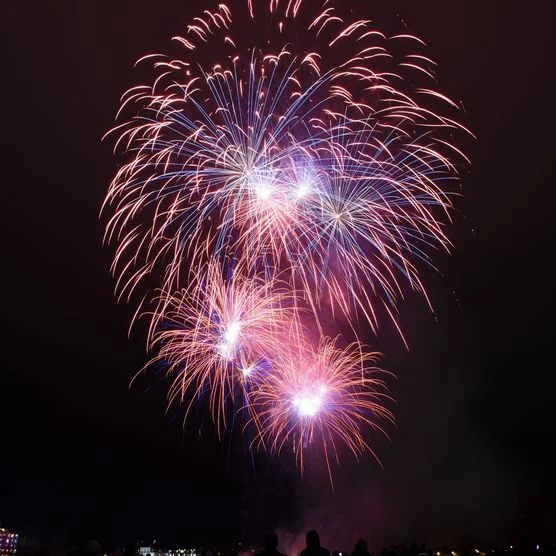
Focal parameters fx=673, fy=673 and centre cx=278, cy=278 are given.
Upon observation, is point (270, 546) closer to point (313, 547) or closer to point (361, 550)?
point (313, 547)

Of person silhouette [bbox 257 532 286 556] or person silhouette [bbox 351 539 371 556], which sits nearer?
person silhouette [bbox 257 532 286 556]

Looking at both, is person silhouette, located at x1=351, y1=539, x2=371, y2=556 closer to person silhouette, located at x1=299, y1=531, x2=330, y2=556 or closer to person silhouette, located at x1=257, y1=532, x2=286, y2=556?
person silhouette, located at x1=299, y1=531, x2=330, y2=556

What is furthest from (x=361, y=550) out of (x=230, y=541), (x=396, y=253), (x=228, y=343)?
(x=230, y=541)

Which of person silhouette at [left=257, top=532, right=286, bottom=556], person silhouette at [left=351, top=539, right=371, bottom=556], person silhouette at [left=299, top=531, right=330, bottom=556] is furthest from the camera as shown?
person silhouette at [left=351, top=539, right=371, bottom=556]

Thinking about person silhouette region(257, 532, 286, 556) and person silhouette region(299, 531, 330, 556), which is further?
person silhouette region(299, 531, 330, 556)

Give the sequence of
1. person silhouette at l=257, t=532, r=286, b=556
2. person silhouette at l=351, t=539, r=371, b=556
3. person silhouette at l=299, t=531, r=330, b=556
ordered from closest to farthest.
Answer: person silhouette at l=257, t=532, r=286, b=556 < person silhouette at l=299, t=531, r=330, b=556 < person silhouette at l=351, t=539, r=371, b=556

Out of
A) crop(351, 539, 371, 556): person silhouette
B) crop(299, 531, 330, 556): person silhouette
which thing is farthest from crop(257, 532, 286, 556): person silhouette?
crop(351, 539, 371, 556): person silhouette
